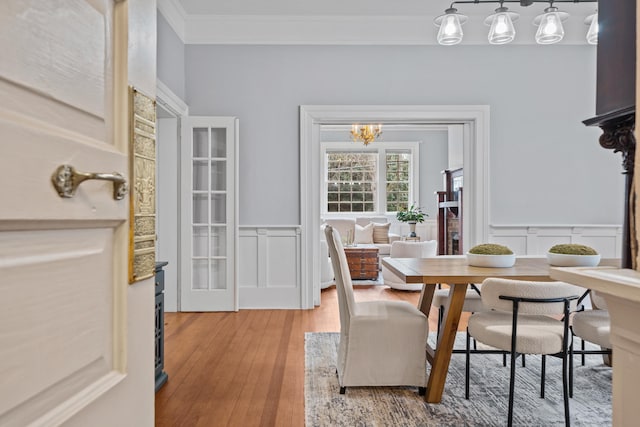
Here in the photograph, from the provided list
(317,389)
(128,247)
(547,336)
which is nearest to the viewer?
(128,247)

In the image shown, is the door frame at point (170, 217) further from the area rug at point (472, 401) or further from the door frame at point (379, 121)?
the area rug at point (472, 401)

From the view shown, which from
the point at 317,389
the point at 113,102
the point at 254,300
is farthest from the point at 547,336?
the point at 254,300

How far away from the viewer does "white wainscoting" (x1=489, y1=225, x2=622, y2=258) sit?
4.57 meters

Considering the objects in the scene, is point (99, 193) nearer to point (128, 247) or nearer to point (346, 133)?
point (128, 247)

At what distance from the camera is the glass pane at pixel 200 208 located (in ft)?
14.6

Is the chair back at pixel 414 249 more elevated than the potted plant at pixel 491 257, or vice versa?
the potted plant at pixel 491 257

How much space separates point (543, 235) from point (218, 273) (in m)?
3.40

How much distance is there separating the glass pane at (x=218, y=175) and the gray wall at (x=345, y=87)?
19cm

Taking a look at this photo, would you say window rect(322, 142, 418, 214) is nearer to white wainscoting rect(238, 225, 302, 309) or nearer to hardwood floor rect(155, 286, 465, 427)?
white wainscoting rect(238, 225, 302, 309)

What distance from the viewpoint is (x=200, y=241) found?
447 centimetres

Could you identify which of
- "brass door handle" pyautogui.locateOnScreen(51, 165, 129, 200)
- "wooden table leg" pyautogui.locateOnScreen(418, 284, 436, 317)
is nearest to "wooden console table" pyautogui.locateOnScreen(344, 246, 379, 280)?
"wooden table leg" pyautogui.locateOnScreen(418, 284, 436, 317)

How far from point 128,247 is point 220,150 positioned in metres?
3.73

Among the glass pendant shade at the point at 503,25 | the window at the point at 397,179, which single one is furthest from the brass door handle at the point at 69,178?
the window at the point at 397,179

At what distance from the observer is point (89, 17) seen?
2.43 ft
